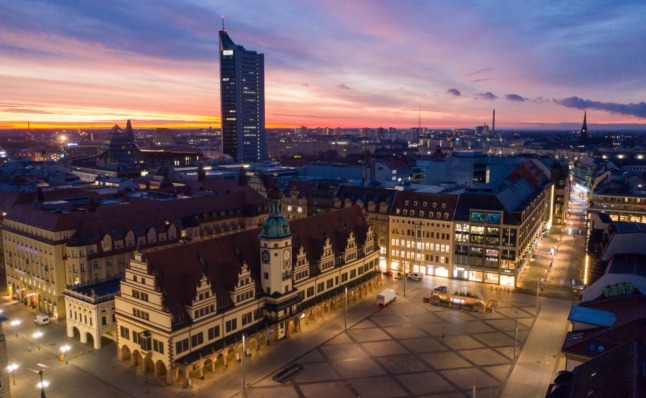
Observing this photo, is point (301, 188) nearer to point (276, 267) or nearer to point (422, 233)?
point (422, 233)

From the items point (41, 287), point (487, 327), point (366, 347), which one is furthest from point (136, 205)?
point (487, 327)

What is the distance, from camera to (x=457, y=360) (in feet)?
240

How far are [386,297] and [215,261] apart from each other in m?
35.4

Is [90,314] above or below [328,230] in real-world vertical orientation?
below

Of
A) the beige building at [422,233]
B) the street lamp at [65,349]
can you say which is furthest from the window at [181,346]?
the beige building at [422,233]

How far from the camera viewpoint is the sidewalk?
213 feet

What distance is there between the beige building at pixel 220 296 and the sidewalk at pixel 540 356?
33.8 meters

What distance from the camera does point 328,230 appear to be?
10000cm

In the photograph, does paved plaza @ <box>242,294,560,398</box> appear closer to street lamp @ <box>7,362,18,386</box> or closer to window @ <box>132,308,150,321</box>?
window @ <box>132,308,150,321</box>

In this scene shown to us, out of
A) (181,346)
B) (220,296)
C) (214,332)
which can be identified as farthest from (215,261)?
(181,346)

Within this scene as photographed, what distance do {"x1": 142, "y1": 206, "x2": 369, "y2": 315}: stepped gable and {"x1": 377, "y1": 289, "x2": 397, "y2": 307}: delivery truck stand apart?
1437 cm

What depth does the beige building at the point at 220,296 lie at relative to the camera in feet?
221

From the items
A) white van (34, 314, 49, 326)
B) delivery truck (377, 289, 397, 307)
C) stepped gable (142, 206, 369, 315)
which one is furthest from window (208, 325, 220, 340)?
white van (34, 314, 49, 326)

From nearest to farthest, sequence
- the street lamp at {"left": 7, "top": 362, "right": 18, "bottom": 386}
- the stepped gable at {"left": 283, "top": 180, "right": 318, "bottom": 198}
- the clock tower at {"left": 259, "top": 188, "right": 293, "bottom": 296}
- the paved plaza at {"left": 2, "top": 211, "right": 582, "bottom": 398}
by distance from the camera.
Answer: the paved plaza at {"left": 2, "top": 211, "right": 582, "bottom": 398} → the street lamp at {"left": 7, "top": 362, "right": 18, "bottom": 386} → the clock tower at {"left": 259, "top": 188, "right": 293, "bottom": 296} → the stepped gable at {"left": 283, "top": 180, "right": 318, "bottom": 198}
